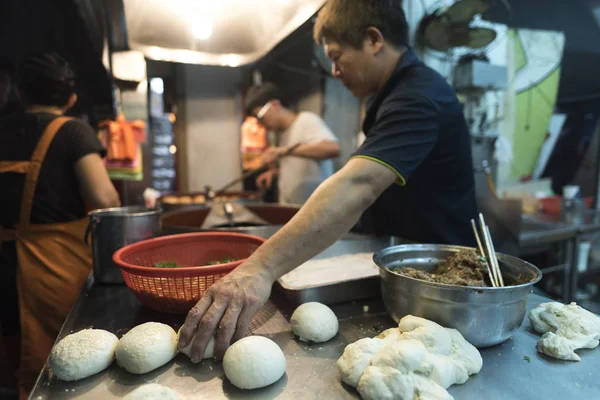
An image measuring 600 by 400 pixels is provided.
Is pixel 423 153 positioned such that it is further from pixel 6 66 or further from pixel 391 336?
pixel 6 66

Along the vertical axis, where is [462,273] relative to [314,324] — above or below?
above

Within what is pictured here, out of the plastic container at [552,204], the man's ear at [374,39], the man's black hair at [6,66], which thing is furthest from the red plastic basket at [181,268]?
the plastic container at [552,204]

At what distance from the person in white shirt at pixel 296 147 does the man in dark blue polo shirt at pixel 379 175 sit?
4.84ft

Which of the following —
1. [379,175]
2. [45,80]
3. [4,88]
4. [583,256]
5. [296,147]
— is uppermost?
[4,88]

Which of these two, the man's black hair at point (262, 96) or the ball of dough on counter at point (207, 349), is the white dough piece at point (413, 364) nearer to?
the ball of dough on counter at point (207, 349)

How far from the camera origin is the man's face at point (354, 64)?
57.1 inches

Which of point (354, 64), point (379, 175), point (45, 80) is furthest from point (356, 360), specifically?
point (45, 80)

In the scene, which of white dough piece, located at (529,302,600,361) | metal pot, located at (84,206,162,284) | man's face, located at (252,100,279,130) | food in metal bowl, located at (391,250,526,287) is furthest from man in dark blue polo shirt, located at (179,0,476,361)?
man's face, located at (252,100,279,130)

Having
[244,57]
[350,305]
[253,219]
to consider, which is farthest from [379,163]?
[244,57]

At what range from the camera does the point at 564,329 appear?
2.85 ft

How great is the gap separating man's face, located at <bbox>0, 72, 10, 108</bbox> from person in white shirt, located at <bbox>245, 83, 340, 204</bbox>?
1.93m

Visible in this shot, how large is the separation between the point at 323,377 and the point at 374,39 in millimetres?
1232

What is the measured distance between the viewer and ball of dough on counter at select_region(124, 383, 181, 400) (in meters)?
0.64

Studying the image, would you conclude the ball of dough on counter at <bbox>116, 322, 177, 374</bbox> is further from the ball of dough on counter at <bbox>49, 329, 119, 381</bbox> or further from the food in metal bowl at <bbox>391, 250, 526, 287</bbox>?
the food in metal bowl at <bbox>391, 250, 526, 287</bbox>
